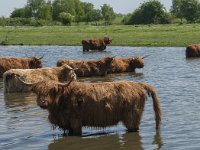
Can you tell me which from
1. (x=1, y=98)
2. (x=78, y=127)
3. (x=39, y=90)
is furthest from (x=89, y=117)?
(x=1, y=98)

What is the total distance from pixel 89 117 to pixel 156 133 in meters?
1.55

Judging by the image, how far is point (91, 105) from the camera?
34.1 feet

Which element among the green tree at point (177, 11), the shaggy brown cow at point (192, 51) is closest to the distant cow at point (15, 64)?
the shaggy brown cow at point (192, 51)

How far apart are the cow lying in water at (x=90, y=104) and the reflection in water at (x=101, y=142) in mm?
263

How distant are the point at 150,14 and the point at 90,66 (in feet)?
276

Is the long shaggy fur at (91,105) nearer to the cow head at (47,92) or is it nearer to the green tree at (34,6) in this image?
the cow head at (47,92)

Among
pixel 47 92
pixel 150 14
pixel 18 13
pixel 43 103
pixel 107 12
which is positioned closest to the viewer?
pixel 43 103

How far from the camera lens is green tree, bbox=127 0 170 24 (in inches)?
4021

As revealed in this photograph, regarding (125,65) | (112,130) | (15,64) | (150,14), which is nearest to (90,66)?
(125,65)

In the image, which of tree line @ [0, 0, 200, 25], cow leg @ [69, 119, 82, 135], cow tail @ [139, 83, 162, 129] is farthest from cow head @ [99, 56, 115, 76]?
tree line @ [0, 0, 200, 25]

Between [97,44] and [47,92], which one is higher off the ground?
[47,92]

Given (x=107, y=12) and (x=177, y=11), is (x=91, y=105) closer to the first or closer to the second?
(x=177, y=11)

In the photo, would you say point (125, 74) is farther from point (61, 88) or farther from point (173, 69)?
point (61, 88)

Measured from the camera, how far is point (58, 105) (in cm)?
1042
